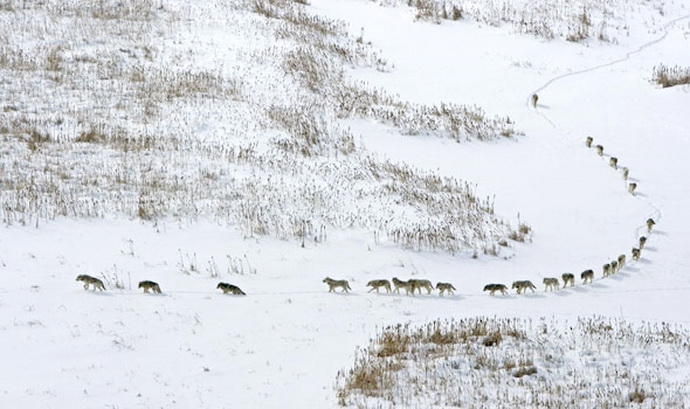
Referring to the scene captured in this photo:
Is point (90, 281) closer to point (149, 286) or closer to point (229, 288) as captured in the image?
point (149, 286)

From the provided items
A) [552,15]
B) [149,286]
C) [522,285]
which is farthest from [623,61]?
[149,286]

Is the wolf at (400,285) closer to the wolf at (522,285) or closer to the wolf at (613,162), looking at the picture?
the wolf at (522,285)

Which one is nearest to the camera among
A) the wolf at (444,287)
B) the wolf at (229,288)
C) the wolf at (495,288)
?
the wolf at (229,288)

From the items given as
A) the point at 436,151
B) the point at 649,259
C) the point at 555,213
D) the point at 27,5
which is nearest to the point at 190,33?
the point at 27,5

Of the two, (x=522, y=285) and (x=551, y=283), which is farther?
(x=551, y=283)

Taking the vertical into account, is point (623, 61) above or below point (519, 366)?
above

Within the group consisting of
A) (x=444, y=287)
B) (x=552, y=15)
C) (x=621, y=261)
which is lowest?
(x=444, y=287)

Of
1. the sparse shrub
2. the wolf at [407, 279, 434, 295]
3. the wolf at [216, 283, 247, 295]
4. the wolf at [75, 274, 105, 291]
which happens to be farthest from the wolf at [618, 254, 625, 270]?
the sparse shrub

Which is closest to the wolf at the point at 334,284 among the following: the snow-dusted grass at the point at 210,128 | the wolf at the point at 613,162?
the snow-dusted grass at the point at 210,128
